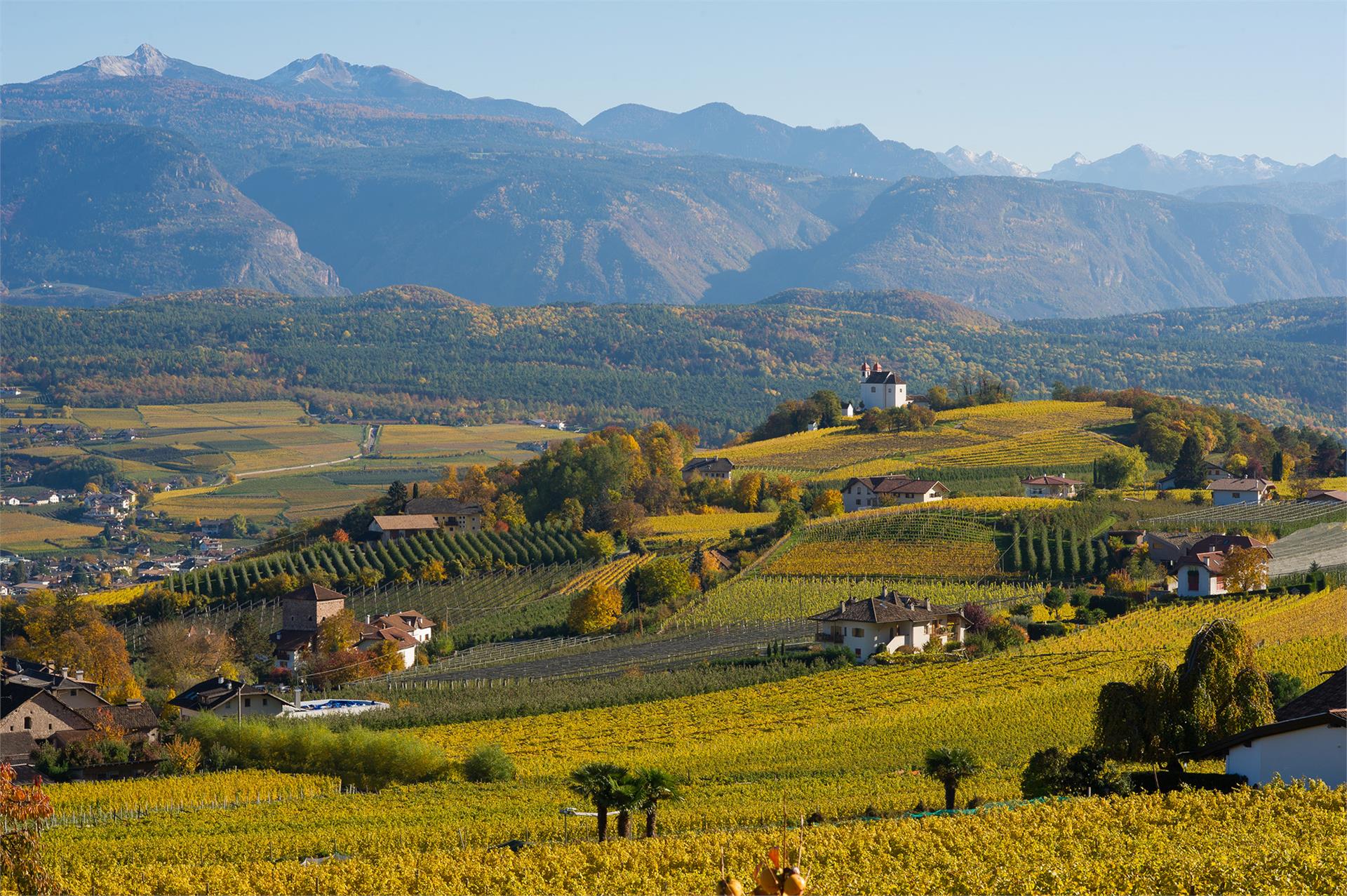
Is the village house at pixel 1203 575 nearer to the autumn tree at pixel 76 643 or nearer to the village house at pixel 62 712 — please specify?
the village house at pixel 62 712

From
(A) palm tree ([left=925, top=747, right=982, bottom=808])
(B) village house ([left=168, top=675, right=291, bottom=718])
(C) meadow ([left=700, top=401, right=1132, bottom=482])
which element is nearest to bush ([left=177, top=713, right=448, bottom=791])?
(B) village house ([left=168, top=675, right=291, bottom=718])

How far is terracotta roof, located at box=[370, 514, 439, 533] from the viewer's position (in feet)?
300

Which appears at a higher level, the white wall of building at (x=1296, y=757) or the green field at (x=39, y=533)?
the white wall of building at (x=1296, y=757)

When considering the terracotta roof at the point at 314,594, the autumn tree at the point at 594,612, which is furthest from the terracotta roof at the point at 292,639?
the autumn tree at the point at 594,612

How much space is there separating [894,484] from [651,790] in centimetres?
6254

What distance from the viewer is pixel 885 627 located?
2367 inches

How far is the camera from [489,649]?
68.4 metres

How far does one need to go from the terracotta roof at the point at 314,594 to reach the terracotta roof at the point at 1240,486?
46179 mm

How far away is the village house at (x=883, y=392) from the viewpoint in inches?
5118

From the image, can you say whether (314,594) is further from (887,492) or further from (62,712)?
(887,492)

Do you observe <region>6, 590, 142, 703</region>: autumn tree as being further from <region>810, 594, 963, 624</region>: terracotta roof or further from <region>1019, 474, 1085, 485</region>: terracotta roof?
<region>1019, 474, 1085, 485</region>: terracotta roof

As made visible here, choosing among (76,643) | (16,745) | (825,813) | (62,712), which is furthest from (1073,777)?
(76,643)

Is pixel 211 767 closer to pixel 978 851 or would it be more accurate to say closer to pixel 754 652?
pixel 754 652

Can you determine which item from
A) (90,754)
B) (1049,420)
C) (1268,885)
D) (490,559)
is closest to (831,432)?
(1049,420)
